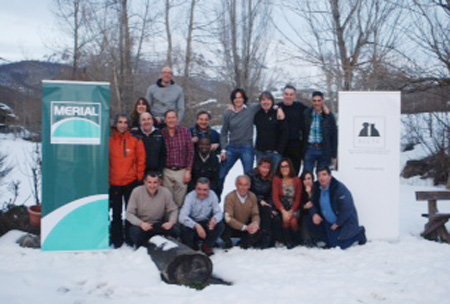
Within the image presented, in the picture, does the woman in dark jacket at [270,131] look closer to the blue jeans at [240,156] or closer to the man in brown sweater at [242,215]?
the blue jeans at [240,156]

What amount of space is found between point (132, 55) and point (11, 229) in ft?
33.5

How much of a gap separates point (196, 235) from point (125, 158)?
1.36 meters

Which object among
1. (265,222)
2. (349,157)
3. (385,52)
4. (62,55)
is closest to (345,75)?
(385,52)

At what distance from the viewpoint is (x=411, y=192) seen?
12352 millimetres

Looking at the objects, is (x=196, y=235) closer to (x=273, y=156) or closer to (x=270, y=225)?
(x=270, y=225)

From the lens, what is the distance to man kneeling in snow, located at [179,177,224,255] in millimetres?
6105

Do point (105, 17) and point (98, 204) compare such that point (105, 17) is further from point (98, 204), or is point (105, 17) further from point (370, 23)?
point (98, 204)

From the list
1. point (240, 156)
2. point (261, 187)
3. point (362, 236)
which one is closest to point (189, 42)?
point (240, 156)

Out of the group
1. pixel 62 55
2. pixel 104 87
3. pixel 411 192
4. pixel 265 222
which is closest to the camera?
pixel 104 87

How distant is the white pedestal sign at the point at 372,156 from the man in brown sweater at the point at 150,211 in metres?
2.54

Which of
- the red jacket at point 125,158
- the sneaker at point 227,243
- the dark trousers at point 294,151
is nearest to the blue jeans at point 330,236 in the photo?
the dark trousers at point 294,151

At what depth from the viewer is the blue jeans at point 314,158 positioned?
6980mm

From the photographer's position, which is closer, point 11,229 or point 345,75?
point 11,229

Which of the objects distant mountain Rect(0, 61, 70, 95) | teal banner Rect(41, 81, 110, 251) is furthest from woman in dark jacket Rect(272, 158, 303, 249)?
distant mountain Rect(0, 61, 70, 95)
